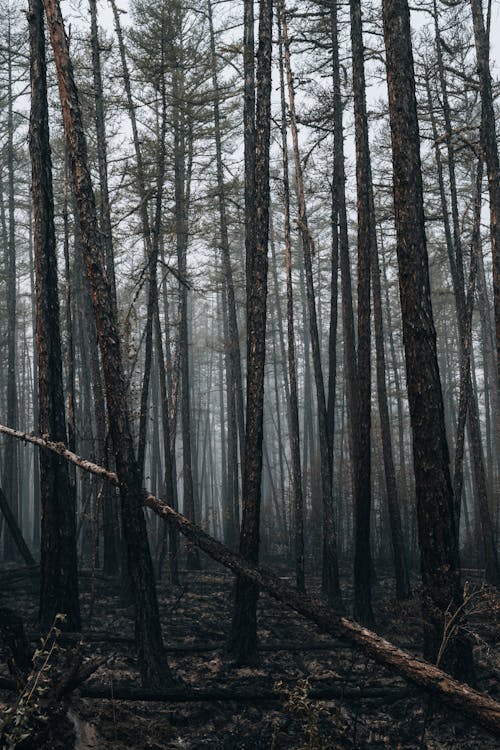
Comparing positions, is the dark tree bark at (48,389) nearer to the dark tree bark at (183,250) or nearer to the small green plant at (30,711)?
the small green plant at (30,711)

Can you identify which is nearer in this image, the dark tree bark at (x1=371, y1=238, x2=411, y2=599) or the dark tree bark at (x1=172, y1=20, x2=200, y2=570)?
the dark tree bark at (x1=371, y1=238, x2=411, y2=599)

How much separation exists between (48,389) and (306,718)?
16.9 feet

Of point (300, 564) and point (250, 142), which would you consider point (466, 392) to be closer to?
point (300, 564)

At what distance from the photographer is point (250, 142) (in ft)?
39.2

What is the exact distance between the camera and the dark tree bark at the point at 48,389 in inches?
316

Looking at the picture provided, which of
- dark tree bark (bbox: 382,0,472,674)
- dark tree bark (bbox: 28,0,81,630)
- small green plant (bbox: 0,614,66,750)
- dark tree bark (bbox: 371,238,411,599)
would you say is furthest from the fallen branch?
dark tree bark (bbox: 371,238,411,599)

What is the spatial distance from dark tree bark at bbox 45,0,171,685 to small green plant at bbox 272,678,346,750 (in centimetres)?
141

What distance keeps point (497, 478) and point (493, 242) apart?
45.2 feet

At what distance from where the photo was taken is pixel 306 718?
5.00 meters

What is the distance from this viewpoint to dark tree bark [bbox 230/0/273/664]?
7539 mm

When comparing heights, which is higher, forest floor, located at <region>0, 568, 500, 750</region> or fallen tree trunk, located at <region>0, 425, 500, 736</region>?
fallen tree trunk, located at <region>0, 425, 500, 736</region>

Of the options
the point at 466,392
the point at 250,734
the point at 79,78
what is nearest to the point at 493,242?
the point at 466,392

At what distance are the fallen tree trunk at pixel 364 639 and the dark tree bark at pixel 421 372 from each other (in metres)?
0.97

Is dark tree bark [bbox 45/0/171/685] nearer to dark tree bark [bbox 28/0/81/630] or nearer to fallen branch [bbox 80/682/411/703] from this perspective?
fallen branch [bbox 80/682/411/703]
